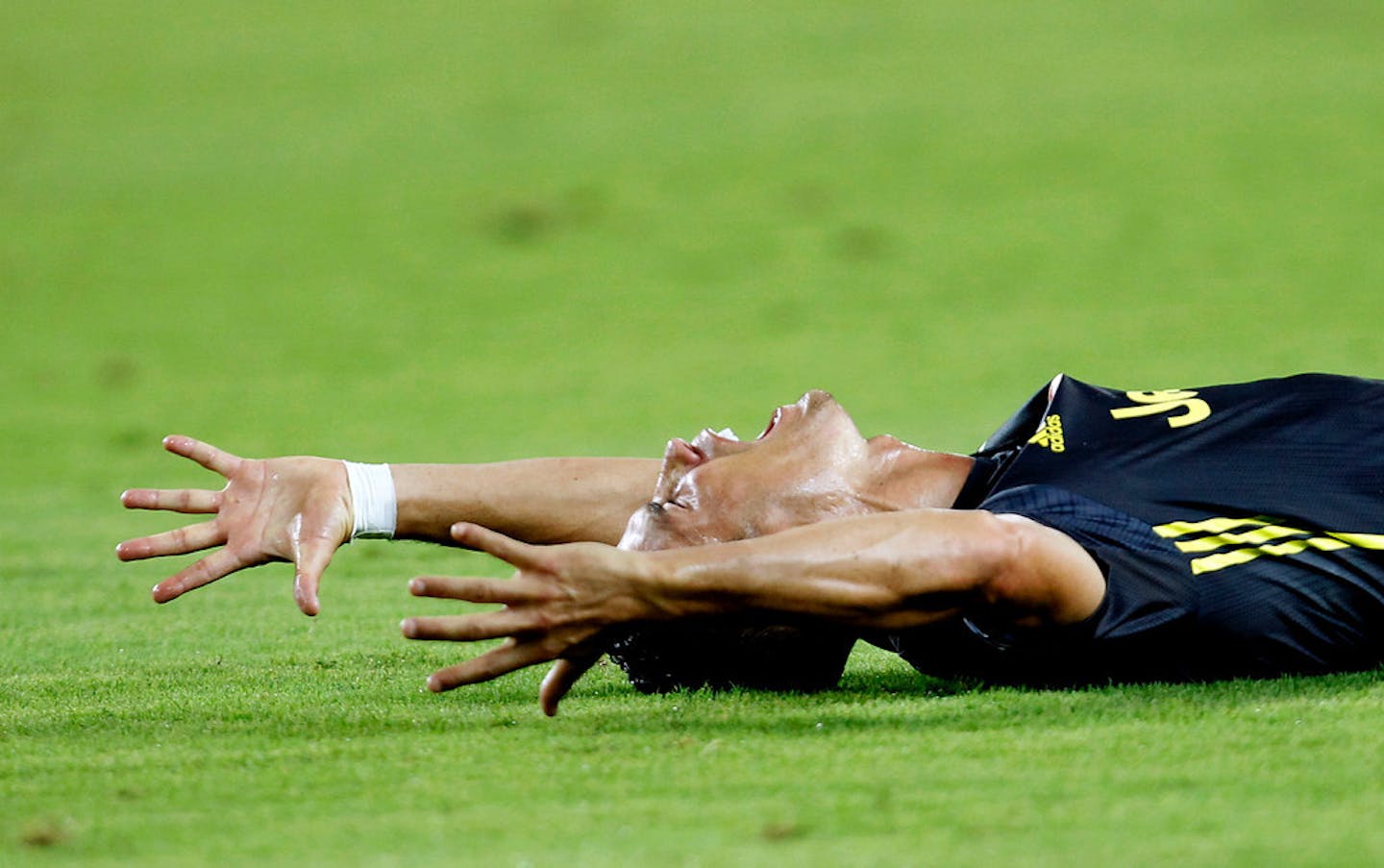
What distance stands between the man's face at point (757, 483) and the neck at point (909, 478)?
0.03 m

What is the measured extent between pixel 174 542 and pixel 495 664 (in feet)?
2.39

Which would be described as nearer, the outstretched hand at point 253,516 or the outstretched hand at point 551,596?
the outstretched hand at point 551,596

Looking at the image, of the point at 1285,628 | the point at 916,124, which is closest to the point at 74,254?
the point at 916,124

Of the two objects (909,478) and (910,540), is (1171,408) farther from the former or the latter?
(910,540)

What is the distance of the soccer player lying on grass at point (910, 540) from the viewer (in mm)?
2744

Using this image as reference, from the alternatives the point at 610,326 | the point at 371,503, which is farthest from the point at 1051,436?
the point at 610,326

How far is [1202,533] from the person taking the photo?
3.08 meters

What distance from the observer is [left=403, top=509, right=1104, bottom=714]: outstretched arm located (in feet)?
8.92

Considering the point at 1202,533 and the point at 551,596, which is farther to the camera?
the point at 1202,533

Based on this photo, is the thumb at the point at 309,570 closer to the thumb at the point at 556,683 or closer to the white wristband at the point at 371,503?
the white wristband at the point at 371,503

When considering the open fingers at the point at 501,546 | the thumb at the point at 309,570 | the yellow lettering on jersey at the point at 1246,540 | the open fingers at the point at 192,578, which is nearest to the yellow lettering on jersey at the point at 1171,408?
the yellow lettering on jersey at the point at 1246,540

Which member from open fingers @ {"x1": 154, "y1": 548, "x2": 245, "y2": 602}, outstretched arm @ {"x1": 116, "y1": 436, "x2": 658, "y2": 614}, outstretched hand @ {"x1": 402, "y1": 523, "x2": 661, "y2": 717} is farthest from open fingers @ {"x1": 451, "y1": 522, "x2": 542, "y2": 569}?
open fingers @ {"x1": 154, "y1": 548, "x2": 245, "y2": 602}

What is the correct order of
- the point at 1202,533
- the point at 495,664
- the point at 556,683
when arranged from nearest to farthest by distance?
the point at 495,664 < the point at 556,683 < the point at 1202,533

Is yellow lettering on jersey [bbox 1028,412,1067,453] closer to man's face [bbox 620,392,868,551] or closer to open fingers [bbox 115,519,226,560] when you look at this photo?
man's face [bbox 620,392,868,551]
